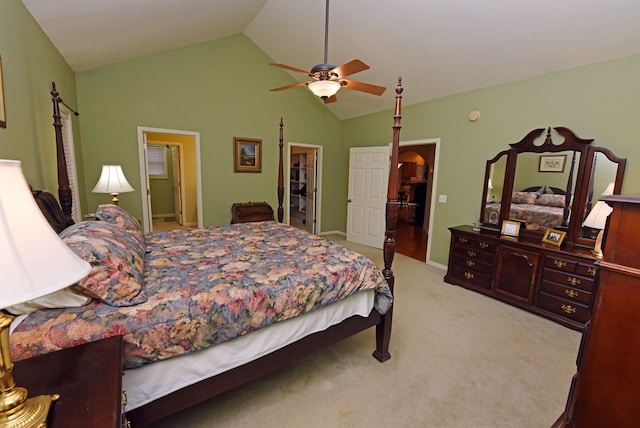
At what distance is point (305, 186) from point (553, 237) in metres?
4.90

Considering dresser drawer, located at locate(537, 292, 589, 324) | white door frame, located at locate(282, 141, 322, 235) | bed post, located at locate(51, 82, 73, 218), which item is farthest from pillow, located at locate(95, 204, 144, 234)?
dresser drawer, located at locate(537, 292, 589, 324)

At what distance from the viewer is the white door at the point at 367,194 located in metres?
5.11

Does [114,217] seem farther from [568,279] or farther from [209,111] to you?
[568,279]

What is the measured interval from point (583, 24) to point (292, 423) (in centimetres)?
382

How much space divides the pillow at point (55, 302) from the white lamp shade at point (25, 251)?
2.07 ft

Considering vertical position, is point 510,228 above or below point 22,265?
below

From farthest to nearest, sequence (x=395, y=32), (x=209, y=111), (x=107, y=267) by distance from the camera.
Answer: (x=209, y=111) → (x=395, y=32) → (x=107, y=267)

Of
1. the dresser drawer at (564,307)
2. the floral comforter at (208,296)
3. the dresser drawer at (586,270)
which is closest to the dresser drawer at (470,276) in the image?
the dresser drawer at (564,307)

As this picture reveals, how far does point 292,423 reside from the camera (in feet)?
5.42

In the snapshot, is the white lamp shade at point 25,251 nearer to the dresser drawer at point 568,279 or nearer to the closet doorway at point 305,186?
the dresser drawer at point 568,279

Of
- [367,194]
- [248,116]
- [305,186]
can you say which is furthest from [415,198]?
[248,116]

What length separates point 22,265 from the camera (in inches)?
24.5

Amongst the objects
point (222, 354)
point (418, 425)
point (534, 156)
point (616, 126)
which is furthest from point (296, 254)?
point (616, 126)

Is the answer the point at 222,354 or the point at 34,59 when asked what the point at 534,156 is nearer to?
the point at 222,354
